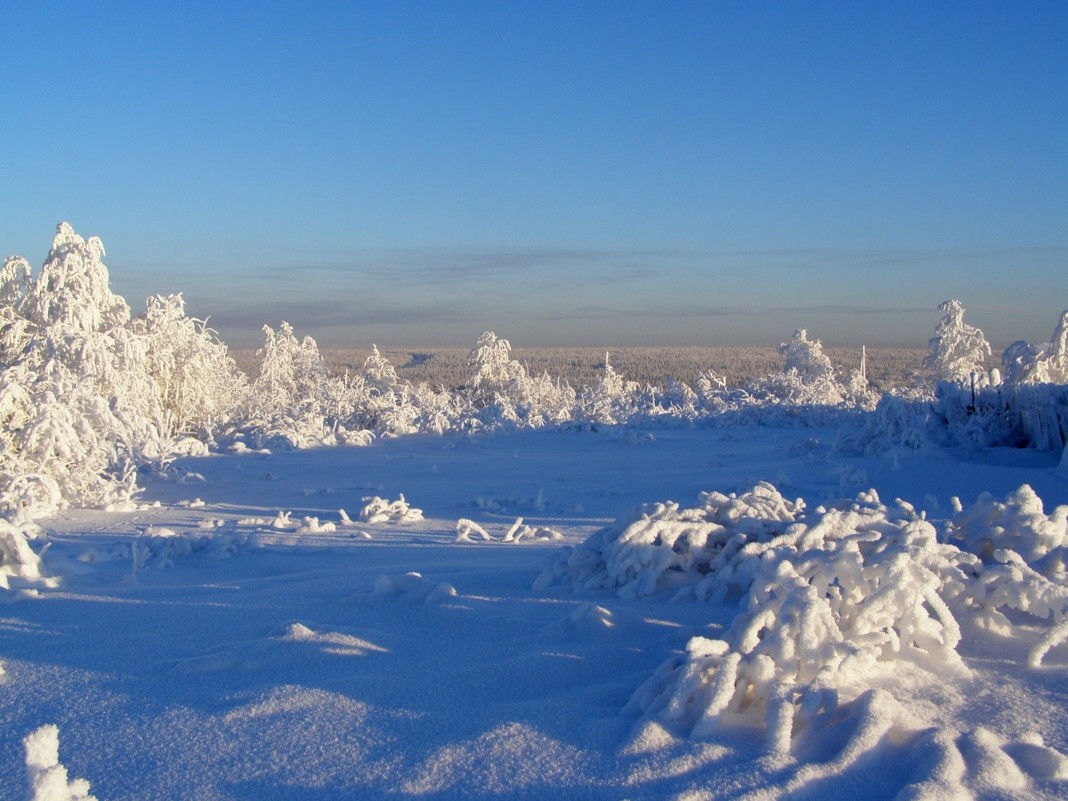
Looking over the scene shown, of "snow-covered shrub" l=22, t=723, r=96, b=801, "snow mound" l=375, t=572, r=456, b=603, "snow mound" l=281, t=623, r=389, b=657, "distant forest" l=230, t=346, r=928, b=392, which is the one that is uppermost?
"snow-covered shrub" l=22, t=723, r=96, b=801

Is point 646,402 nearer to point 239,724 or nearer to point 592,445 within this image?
point 592,445

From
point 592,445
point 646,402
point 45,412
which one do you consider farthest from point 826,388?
point 45,412

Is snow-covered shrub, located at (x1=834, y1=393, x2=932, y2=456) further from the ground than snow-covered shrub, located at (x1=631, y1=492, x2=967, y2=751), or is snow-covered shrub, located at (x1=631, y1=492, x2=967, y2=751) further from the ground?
snow-covered shrub, located at (x1=631, y1=492, x2=967, y2=751)

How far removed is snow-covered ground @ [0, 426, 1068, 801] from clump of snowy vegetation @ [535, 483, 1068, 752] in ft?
0.04

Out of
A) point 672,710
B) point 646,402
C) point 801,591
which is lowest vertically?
point 646,402

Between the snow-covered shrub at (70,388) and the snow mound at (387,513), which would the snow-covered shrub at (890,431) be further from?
the snow-covered shrub at (70,388)

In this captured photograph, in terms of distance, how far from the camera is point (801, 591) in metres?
2.36

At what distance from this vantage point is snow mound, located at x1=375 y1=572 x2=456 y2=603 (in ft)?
11.5

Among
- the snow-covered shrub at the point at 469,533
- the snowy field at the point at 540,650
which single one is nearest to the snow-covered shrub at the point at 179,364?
the snowy field at the point at 540,650

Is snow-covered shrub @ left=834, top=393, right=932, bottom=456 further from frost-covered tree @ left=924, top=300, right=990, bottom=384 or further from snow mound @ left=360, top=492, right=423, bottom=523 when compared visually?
frost-covered tree @ left=924, top=300, right=990, bottom=384

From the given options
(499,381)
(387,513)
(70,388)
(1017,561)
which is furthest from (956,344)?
(1017,561)

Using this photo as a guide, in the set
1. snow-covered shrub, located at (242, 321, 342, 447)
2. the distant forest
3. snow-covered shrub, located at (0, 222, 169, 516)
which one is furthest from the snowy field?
the distant forest

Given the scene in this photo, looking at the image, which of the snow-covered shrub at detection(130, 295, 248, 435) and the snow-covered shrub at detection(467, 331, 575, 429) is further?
the snow-covered shrub at detection(467, 331, 575, 429)

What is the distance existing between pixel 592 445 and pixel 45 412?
28.8 feet
